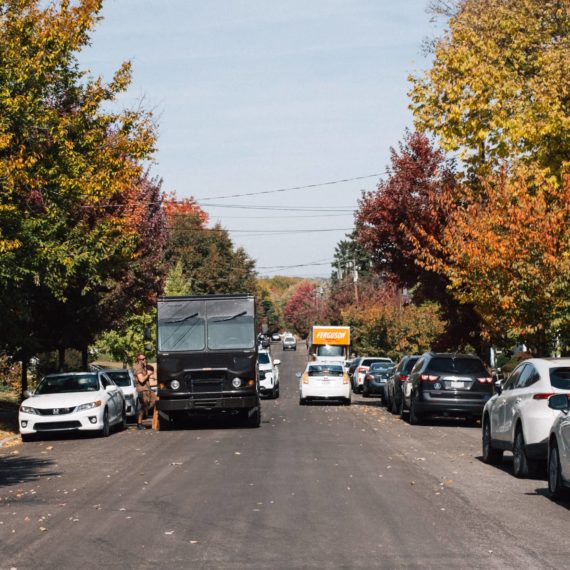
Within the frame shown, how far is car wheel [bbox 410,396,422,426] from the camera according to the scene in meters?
26.5

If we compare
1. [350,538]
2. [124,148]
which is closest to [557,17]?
[124,148]

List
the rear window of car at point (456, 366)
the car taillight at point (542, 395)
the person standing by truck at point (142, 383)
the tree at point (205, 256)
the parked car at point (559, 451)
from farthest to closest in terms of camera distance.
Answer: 1. the tree at point (205, 256)
2. the person standing by truck at point (142, 383)
3. the rear window of car at point (456, 366)
4. the car taillight at point (542, 395)
5. the parked car at point (559, 451)

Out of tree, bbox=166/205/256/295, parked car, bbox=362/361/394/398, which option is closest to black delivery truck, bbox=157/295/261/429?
parked car, bbox=362/361/394/398

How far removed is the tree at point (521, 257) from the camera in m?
24.5

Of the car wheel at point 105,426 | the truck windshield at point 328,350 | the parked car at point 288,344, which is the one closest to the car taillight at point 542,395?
the car wheel at point 105,426

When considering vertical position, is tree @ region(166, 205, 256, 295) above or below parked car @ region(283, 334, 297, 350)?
above

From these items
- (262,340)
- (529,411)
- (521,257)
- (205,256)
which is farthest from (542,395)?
(205,256)

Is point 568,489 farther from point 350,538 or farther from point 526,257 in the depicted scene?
point 526,257

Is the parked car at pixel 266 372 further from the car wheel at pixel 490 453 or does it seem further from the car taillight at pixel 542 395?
the car taillight at pixel 542 395

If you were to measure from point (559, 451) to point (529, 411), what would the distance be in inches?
83.6

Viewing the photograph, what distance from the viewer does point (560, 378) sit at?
1485cm

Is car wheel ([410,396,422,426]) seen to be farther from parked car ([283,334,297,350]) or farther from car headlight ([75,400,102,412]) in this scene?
parked car ([283,334,297,350])

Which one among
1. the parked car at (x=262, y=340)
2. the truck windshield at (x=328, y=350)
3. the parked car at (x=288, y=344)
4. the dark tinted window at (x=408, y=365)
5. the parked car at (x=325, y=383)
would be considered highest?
the parked car at (x=288, y=344)

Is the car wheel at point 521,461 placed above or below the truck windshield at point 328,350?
below
